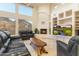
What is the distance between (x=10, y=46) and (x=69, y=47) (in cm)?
109

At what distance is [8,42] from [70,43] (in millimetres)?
1140

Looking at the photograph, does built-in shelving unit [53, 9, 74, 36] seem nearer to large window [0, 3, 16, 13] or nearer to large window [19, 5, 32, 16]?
large window [19, 5, 32, 16]

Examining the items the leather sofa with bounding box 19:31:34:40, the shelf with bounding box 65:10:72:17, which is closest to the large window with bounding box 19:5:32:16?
the leather sofa with bounding box 19:31:34:40

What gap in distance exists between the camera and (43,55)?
9.58 feet

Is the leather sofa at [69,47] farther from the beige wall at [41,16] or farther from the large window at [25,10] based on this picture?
the large window at [25,10]

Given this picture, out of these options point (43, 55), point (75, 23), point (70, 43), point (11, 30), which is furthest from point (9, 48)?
point (75, 23)

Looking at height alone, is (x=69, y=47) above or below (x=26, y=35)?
below

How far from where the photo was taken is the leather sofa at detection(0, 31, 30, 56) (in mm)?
2891

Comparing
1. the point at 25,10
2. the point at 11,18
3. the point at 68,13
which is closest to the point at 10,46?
the point at 11,18

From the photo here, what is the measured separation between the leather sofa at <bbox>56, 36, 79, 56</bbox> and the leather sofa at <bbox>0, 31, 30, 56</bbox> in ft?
1.98

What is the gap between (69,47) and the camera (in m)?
2.84

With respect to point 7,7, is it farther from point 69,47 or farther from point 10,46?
point 69,47

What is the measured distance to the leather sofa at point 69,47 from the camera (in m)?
2.81

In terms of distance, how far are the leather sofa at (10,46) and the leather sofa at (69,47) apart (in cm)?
60
